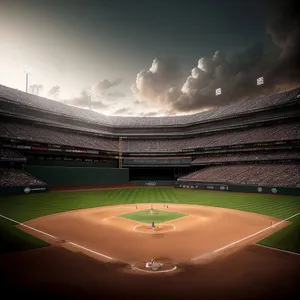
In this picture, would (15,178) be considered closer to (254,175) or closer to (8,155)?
(8,155)

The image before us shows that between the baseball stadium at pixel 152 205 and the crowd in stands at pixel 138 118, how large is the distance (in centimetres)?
44

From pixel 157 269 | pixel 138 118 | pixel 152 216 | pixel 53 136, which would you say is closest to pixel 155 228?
pixel 152 216

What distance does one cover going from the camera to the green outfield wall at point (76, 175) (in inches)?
1752

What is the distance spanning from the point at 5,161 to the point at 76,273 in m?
37.6

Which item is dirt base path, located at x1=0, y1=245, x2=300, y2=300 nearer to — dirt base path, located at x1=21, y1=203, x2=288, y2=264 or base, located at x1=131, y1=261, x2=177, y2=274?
base, located at x1=131, y1=261, x2=177, y2=274

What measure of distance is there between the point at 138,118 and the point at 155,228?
198 feet

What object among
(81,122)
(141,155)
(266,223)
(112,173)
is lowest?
(266,223)

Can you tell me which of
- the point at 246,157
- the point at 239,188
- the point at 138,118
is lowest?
the point at 239,188

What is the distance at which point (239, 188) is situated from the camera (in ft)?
142

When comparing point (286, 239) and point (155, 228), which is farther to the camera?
point (155, 228)

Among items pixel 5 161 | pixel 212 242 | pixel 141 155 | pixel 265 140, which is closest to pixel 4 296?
pixel 212 242

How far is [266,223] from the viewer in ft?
63.1

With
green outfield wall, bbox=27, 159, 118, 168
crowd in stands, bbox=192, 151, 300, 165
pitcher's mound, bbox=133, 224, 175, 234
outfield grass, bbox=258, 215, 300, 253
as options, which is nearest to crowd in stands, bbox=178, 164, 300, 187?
crowd in stands, bbox=192, 151, 300, 165

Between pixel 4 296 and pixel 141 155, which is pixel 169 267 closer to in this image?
pixel 4 296
